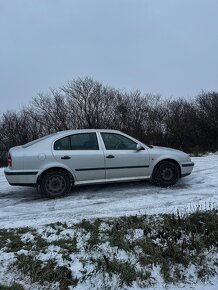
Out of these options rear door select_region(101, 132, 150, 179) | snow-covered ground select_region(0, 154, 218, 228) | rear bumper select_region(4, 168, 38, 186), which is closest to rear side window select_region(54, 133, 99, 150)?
rear door select_region(101, 132, 150, 179)

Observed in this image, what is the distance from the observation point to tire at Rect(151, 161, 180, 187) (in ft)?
30.9

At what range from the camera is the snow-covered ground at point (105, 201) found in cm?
737

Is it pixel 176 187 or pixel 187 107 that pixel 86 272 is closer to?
pixel 176 187

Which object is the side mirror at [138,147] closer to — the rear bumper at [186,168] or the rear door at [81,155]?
the rear door at [81,155]

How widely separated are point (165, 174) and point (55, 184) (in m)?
2.80

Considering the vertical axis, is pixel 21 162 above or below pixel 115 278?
above

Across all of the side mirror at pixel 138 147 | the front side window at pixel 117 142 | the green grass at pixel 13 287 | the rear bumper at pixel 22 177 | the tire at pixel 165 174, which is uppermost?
the front side window at pixel 117 142

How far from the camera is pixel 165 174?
9.45 meters

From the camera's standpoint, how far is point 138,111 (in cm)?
2298

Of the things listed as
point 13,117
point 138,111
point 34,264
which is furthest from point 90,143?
point 13,117

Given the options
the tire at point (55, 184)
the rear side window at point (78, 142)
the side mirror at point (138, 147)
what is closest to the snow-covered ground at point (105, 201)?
the tire at point (55, 184)

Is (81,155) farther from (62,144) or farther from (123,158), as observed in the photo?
(123,158)

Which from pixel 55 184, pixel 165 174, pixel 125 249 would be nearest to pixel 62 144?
pixel 55 184

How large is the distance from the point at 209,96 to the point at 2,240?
20.2 meters
